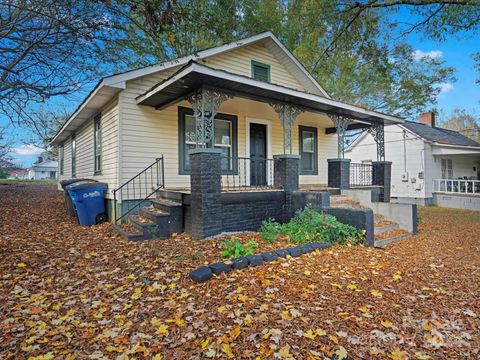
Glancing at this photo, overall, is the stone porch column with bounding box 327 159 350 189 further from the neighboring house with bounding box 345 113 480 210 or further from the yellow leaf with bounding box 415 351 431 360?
the yellow leaf with bounding box 415 351 431 360

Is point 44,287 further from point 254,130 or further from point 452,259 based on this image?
point 254,130

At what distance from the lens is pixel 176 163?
8.20 m

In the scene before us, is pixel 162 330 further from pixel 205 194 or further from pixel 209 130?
pixel 209 130

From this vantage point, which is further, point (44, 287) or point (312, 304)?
point (44, 287)

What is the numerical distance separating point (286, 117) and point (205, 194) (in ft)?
11.5

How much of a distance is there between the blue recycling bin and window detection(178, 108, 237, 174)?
235 centimetres

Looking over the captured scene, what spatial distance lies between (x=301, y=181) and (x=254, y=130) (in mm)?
2806

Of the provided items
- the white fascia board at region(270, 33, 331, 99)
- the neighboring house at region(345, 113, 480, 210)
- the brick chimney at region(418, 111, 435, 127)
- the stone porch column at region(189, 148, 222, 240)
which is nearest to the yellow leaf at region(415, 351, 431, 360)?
the stone porch column at region(189, 148, 222, 240)

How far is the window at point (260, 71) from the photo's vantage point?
32.9 feet

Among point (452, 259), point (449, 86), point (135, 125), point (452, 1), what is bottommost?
point (452, 259)

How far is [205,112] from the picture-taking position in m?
6.39

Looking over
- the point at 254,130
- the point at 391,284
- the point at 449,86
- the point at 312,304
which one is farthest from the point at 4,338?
the point at 449,86

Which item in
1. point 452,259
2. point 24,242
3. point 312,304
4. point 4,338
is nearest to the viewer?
point 4,338

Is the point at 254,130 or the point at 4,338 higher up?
the point at 254,130
